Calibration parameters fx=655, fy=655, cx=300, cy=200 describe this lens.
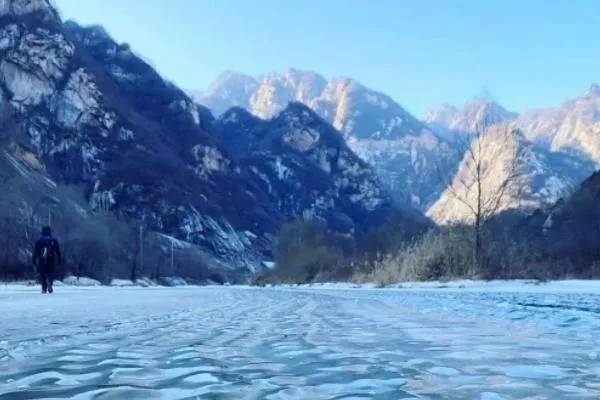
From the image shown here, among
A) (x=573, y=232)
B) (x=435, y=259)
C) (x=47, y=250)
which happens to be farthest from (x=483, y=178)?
(x=47, y=250)

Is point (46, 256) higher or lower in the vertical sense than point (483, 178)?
lower

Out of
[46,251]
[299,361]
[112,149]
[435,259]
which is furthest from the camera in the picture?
[112,149]

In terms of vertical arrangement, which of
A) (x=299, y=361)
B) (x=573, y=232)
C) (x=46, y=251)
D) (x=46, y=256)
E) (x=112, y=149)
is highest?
(x=112, y=149)

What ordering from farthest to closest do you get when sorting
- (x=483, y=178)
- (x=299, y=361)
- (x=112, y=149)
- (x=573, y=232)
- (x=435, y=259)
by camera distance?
(x=112, y=149) < (x=573, y=232) < (x=483, y=178) < (x=435, y=259) < (x=299, y=361)

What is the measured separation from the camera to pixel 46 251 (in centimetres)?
1733

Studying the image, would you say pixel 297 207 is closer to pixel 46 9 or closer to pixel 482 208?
pixel 46 9

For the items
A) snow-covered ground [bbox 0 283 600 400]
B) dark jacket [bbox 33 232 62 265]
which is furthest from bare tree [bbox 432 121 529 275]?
snow-covered ground [bbox 0 283 600 400]

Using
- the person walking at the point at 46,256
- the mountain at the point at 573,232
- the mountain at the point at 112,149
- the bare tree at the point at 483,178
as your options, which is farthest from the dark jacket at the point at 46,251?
the mountain at the point at 112,149

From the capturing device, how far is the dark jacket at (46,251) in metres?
17.3

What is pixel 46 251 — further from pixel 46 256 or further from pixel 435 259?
pixel 435 259

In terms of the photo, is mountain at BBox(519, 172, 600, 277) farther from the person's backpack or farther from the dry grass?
the person's backpack

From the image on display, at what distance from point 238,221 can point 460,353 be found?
13255 cm

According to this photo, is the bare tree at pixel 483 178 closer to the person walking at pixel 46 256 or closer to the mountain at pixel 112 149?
the person walking at pixel 46 256

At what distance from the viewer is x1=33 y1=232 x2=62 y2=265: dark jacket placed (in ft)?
56.9
